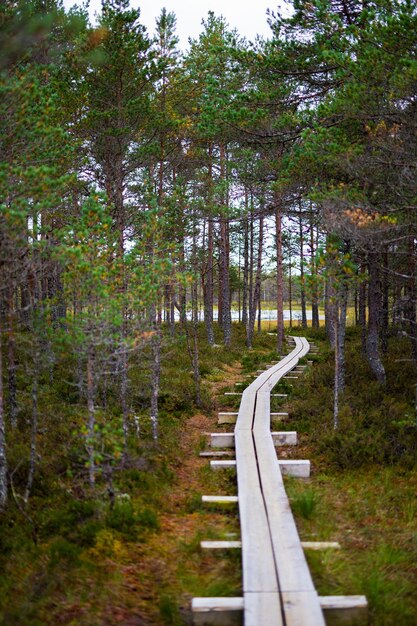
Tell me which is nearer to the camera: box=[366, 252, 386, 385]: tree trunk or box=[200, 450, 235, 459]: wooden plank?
box=[200, 450, 235, 459]: wooden plank

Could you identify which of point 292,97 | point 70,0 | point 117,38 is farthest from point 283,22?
point 70,0

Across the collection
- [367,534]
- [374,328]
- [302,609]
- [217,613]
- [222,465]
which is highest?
[374,328]

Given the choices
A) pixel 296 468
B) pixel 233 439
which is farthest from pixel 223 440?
pixel 296 468

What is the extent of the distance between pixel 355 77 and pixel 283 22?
3040 mm

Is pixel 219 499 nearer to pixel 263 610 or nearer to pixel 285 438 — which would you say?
pixel 263 610

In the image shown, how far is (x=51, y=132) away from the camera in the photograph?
8.99m

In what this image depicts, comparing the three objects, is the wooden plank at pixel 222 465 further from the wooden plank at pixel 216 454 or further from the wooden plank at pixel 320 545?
the wooden plank at pixel 320 545

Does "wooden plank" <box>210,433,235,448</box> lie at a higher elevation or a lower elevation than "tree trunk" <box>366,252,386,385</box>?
lower

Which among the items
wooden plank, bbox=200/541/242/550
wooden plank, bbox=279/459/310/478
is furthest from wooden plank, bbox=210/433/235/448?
wooden plank, bbox=200/541/242/550

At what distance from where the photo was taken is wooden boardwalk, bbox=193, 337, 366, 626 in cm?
525

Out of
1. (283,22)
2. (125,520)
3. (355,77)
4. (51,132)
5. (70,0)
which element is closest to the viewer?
(125,520)

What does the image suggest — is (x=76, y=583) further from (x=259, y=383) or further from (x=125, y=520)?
(x=259, y=383)

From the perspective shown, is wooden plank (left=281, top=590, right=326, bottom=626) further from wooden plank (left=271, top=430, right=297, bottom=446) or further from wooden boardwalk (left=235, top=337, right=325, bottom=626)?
wooden plank (left=271, top=430, right=297, bottom=446)

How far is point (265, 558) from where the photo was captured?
628 cm
